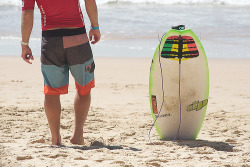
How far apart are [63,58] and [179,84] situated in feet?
3.64

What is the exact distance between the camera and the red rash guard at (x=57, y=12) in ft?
11.8

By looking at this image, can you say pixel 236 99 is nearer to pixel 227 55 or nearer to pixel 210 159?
pixel 210 159

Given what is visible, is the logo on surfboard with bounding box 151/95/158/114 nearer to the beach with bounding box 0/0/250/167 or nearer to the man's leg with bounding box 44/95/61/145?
the beach with bounding box 0/0/250/167

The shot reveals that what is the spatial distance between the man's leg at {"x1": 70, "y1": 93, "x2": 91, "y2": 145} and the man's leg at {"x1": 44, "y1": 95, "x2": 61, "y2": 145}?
0.15 m

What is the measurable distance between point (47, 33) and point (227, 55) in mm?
7193

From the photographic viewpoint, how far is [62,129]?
16.0ft

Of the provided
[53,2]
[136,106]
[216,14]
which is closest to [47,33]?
[53,2]

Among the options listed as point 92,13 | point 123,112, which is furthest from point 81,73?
point 123,112

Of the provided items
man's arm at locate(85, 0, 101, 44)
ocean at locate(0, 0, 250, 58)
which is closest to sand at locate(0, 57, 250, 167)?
man's arm at locate(85, 0, 101, 44)

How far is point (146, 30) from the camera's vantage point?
13930 millimetres

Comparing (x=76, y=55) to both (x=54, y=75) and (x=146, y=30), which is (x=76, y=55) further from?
(x=146, y=30)

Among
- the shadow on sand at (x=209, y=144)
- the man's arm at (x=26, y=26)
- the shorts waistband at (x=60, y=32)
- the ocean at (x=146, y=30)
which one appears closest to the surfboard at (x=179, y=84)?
the shadow on sand at (x=209, y=144)

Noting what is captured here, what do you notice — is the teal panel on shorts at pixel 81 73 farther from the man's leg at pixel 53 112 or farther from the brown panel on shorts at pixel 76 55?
the man's leg at pixel 53 112

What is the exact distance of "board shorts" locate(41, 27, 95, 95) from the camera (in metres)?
3.66
